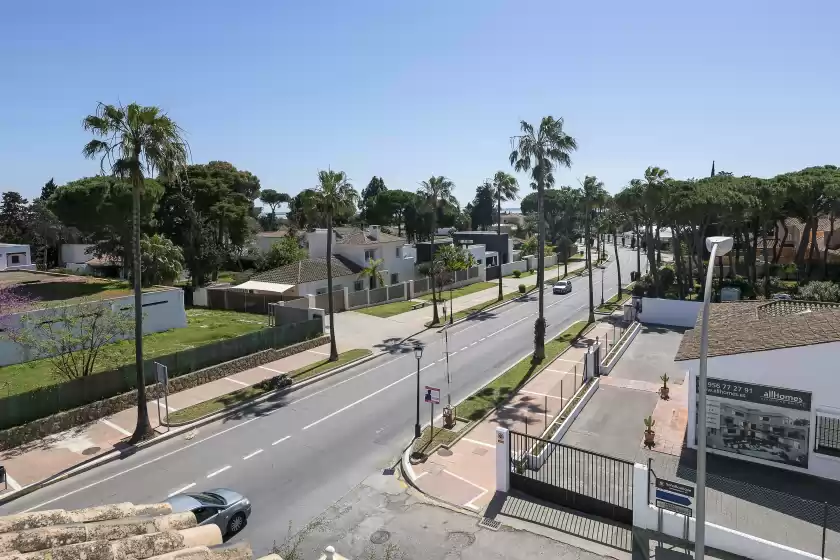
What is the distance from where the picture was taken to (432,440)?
67.8ft

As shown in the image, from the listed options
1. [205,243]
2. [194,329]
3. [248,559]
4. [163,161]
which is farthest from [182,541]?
[205,243]

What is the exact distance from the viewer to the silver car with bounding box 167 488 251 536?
14586 millimetres

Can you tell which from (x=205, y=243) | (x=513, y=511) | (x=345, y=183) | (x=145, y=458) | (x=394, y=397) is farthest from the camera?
(x=205, y=243)

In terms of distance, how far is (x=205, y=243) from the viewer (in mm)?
56812

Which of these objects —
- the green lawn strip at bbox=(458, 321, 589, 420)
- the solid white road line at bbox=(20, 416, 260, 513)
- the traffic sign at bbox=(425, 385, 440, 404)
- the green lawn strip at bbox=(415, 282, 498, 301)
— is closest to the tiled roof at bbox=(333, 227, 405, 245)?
the green lawn strip at bbox=(415, 282, 498, 301)

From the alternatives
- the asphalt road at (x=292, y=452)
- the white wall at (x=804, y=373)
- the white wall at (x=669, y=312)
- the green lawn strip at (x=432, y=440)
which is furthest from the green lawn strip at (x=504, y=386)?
the white wall at (x=669, y=312)

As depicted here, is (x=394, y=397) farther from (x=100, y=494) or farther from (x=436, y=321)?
(x=436, y=321)

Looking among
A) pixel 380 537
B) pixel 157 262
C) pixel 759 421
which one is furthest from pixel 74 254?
pixel 759 421

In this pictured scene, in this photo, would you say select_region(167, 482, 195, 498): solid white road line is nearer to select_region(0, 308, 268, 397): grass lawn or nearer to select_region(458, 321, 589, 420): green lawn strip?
select_region(458, 321, 589, 420): green lawn strip

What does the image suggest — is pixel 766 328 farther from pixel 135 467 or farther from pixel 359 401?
pixel 135 467

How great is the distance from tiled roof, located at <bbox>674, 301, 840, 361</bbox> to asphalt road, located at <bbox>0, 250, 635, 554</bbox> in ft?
35.5

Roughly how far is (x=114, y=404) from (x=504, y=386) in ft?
57.6

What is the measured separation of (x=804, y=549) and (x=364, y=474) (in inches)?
482

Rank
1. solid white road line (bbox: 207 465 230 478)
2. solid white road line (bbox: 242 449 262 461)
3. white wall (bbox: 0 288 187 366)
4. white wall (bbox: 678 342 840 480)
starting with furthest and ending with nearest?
1. white wall (bbox: 0 288 187 366)
2. solid white road line (bbox: 242 449 262 461)
3. solid white road line (bbox: 207 465 230 478)
4. white wall (bbox: 678 342 840 480)
